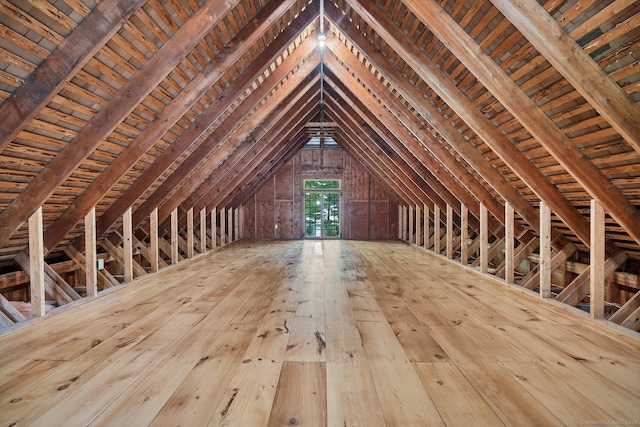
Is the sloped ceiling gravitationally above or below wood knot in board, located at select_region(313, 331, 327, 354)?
above

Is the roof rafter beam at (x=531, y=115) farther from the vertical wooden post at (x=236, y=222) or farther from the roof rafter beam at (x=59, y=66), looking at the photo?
the vertical wooden post at (x=236, y=222)

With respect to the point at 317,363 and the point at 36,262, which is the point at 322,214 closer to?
the point at 36,262

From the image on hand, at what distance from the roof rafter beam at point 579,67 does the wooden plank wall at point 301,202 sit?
30.2ft

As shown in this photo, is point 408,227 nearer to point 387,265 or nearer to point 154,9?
point 387,265

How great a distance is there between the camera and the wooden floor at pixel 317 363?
64.7 inches

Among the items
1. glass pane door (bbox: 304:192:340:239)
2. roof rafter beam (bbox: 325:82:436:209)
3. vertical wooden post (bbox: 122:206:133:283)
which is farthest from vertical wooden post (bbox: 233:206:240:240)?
vertical wooden post (bbox: 122:206:133:283)

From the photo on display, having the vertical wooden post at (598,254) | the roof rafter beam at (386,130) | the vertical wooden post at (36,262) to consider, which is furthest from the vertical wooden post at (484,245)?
the vertical wooden post at (36,262)

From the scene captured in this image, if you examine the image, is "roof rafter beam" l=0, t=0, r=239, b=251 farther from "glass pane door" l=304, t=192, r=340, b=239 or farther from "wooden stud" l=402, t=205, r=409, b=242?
"glass pane door" l=304, t=192, r=340, b=239

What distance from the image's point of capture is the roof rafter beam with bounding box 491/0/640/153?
7.15ft

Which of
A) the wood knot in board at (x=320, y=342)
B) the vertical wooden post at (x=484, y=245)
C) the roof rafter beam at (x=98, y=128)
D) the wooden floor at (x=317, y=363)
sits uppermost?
the roof rafter beam at (x=98, y=128)

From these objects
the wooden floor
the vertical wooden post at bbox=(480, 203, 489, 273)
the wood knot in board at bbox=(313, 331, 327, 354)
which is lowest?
the wooden floor

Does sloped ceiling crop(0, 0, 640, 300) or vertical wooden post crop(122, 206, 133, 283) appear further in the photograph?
vertical wooden post crop(122, 206, 133, 283)

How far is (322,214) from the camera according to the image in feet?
38.0

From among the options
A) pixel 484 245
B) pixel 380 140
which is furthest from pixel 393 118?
pixel 484 245
